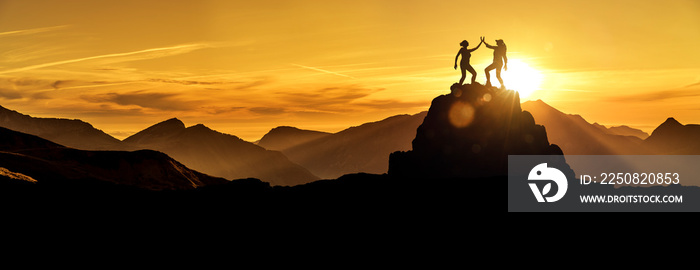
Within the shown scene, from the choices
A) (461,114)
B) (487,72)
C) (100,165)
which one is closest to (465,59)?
(487,72)

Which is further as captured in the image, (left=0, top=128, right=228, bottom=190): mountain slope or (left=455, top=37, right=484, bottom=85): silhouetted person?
(left=0, top=128, right=228, bottom=190): mountain slope

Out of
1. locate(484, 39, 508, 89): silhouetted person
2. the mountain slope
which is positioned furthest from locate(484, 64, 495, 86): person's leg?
the mountain slope

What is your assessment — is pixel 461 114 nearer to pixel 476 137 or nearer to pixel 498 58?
pixel 476 137

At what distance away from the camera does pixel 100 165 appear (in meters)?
146

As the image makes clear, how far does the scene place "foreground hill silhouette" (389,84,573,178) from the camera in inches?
2216

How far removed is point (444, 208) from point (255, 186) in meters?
18.6

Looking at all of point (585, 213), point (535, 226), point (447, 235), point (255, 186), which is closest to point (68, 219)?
point (255, 186)

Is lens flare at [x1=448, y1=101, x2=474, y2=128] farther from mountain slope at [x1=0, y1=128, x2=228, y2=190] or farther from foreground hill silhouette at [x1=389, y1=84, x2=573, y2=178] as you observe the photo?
mountain slope at [x1=0, y1=128, x2=228, y2=190]

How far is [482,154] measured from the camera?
56.3 m

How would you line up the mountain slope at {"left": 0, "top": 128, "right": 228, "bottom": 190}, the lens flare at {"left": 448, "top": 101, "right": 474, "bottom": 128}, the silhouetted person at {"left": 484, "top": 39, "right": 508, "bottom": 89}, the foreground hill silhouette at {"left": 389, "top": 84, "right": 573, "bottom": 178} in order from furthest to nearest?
1. the mountain slope at {"left": 0, "top": 128, "right": 228, "bottom": 190}
2. the lens flare at {"left": 448, "top": 101, "right": 474, "bottom": 128}
3. the foreground hill silhouette at {"left": 389, "top": 84, "right": 573, "bottom": 178}
4. the silhouetted person at {"left": 484, "top": 39, "right": 508, "bottom": 89}

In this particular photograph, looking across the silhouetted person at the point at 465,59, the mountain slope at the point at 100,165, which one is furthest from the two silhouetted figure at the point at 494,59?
the mountain slope at the point at 100,165

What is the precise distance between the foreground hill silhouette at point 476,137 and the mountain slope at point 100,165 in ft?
258

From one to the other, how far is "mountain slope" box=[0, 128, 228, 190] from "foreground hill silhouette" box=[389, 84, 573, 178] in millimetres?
78771

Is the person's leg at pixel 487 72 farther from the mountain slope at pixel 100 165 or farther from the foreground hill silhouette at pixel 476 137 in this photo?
the mountain slope at pixel 100 165
